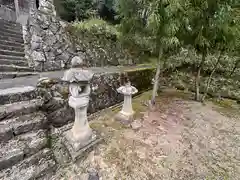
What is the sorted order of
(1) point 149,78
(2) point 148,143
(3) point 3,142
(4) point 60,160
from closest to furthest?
(3) point 3,142 < (4) point 60,160 < (2) point 148,143 < (1) point 149,78

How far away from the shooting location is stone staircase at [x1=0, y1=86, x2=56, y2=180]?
1.55 metres

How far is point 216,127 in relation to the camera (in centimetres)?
279

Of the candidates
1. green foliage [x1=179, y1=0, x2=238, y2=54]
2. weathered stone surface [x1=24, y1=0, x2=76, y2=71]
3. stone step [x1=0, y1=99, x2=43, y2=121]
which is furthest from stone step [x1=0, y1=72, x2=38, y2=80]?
green foliage [x1=179, y1=0, x2=238, y2=54]

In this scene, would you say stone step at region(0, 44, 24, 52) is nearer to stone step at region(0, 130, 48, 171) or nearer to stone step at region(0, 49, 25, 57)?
stone step at region(0, 49, 25, 57)

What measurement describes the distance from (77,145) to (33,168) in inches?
19.9

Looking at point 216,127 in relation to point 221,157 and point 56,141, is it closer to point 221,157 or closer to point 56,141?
point 221,157

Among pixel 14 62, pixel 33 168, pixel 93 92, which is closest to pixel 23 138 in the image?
pixel 33 168

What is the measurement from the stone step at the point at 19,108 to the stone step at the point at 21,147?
0.32 metres

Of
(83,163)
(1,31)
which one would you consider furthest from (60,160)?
(1,31)

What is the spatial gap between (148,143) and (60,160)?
1216 mm

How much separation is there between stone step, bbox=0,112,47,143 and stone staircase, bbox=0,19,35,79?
1397 mm

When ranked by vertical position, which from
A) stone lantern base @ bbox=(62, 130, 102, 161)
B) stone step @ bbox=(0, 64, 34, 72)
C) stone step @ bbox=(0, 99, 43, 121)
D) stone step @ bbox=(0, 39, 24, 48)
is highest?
stone step @ bbox=(0, 39, 24, 48)

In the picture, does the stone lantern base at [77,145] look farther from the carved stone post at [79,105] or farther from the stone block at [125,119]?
the stone block at [125,119]

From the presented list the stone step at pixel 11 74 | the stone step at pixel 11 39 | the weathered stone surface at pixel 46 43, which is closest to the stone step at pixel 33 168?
the stone step at pixel 11 74
